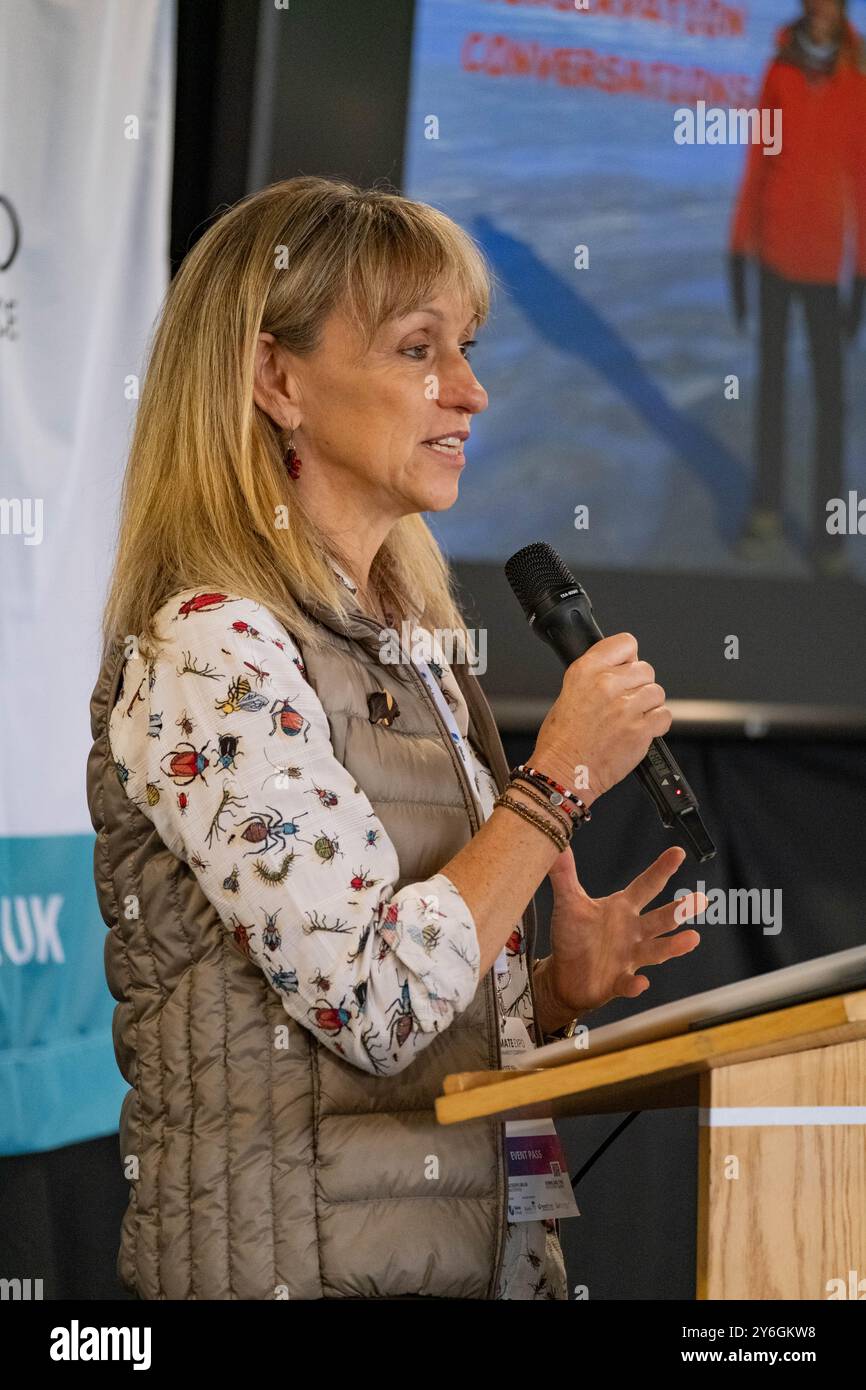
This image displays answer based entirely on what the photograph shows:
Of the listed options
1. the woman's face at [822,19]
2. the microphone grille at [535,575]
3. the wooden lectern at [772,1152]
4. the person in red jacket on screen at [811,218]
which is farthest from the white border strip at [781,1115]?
the woman's face at [822,19]

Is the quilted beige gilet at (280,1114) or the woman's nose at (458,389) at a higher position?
the woman's nose at (458,389)

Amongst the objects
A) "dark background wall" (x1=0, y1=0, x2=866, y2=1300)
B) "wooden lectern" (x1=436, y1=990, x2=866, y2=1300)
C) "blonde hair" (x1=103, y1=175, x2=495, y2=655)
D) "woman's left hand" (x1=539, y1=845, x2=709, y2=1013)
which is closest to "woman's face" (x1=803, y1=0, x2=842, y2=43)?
"dark background wall" (x1=0, y1=0, x2=866, y2=1300)

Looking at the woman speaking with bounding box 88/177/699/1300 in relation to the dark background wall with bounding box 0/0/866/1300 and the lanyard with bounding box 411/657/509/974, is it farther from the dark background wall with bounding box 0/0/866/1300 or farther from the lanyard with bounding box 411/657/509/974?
the dark background wall with bounding box 0/0/866/1300

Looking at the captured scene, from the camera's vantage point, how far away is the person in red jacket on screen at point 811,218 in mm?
2701

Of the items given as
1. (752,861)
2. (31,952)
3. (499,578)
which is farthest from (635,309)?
(31,952)

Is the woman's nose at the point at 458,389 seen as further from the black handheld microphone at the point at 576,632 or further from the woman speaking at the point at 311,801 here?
the black handheld microphone at the point at 576,632

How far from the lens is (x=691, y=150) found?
8.81 ft

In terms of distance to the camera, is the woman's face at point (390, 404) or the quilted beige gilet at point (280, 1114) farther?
the woman's face at point (390, 404)

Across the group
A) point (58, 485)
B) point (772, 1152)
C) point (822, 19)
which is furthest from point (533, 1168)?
point (822, 19)

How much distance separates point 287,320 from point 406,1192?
0.85 metres

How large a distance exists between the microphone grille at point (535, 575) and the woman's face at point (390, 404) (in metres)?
0.10

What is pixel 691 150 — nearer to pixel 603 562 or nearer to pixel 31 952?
pixel 603 562
